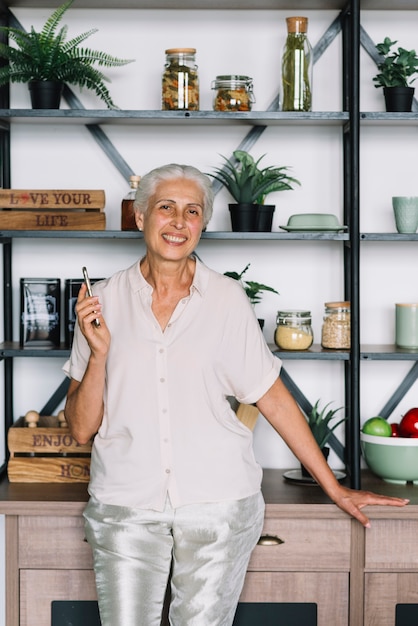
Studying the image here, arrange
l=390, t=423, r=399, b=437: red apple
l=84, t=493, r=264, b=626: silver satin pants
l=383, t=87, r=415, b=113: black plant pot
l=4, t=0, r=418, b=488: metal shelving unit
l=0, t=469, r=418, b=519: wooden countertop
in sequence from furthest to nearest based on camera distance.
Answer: l=390, t=423, r=399, b=437: red apple → l=383, t=87, r=415, b=113: black plant pot → l=4, t=0, r=418, b=488: metal shelving unit → l=0, t=469, r=418, b=519: wooden countertop → l=84, t=493, r=264, b=626: silver satin pants

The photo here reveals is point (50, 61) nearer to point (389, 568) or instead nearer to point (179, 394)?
point (179, 394)

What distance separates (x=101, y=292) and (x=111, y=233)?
38 centimetres

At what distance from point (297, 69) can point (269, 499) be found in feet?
4.39

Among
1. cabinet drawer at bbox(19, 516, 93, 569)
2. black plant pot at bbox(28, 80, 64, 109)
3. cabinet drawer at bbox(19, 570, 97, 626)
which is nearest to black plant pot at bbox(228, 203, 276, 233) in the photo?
black plant pot at bbox(28, 80, 64, 109)

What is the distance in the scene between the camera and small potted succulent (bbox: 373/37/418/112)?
277cm

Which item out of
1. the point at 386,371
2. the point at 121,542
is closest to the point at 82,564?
the point at 121,542

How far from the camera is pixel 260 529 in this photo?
95.9 inches

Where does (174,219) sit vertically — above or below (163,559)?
above

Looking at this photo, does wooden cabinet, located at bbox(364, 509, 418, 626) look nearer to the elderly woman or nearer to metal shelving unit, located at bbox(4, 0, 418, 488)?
metal shelving unit, located at bbox(4, 0, 418, 488)

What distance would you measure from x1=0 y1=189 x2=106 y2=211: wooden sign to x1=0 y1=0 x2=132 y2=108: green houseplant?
0.27 metres

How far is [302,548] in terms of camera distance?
8.54 feet

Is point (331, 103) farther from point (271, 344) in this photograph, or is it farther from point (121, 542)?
point (121, 542)

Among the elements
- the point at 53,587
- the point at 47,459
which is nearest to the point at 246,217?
the point at 47,459

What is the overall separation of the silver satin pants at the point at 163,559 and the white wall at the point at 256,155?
0.83 m
